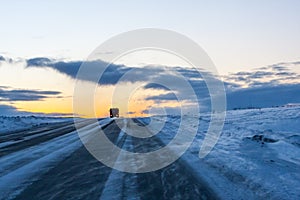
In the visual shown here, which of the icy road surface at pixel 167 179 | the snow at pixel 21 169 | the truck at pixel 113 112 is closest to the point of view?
the icy road surface at pixel 167 179

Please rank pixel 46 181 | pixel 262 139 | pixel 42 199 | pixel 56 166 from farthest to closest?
pixel 262 139, pixel 56 166, pixel 46 181, pixel 42 199

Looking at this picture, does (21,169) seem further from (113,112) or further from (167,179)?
(113,112)

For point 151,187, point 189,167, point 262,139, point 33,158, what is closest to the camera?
point 151,187

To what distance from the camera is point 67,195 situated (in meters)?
6.25

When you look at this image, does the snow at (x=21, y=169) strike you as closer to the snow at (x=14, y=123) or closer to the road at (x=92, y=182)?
the road at (x=92, y=182)

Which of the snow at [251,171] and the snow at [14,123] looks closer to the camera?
the snow at [251,171]

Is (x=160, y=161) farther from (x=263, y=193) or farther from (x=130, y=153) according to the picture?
(x=263, y=193)

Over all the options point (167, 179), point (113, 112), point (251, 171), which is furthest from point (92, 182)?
point (113, 112)

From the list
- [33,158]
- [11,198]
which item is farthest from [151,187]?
[33,158]

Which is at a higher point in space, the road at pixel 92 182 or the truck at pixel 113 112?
the truck at pixel 113 112

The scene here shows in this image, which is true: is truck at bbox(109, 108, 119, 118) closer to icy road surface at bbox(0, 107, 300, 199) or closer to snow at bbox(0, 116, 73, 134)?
snow at bbox(0, 116, 73, 134)

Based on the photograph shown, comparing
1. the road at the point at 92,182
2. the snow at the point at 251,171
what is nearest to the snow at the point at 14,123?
the road at the point at 92,182

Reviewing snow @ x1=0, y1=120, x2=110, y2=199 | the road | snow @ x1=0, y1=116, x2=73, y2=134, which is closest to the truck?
snow @ x1=0, y1=116, x2=73, y2=134

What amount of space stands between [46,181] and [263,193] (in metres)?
4.13
